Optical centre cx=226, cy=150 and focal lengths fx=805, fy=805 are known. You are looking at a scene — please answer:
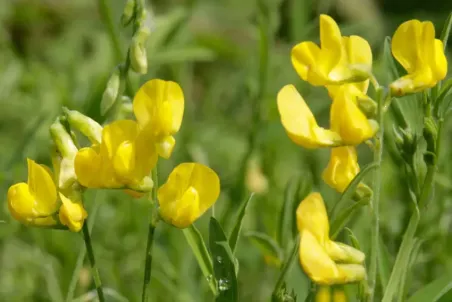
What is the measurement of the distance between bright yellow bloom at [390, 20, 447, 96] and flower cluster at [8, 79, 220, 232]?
22cm

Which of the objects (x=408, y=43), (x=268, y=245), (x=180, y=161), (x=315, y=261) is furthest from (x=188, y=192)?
(x=180, y=161)

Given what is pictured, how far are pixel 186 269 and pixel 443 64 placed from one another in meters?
0.80

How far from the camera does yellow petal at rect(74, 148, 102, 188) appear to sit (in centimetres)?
82

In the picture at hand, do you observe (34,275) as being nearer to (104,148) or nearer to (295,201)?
(295,201)

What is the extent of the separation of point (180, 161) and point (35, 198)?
4.03ft

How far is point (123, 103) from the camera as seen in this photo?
1090 mm

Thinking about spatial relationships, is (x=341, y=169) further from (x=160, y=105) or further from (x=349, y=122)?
(x=160, y=105)

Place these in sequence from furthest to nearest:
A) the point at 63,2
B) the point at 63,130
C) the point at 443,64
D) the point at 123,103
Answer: the point at 63,2 < the point at 123,103 < the point at 63,130 < the point at 443,64

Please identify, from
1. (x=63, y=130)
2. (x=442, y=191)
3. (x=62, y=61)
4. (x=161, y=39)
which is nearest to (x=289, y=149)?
(x=161, y=39)

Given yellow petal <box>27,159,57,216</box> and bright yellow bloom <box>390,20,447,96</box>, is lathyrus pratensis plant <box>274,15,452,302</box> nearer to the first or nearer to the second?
bright yellow bloom <box>390,20,447,96</box>

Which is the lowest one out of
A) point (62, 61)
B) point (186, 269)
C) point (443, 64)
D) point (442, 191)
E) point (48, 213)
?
point (62, 61)

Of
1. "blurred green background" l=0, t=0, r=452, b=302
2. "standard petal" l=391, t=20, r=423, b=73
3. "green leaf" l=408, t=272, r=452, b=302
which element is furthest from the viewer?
"blurred green background" l=0, t=0, r=452, b=302

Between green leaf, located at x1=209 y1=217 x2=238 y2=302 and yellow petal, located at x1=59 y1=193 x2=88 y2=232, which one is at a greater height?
yellow petal, located at x1=59 y1=193 x2=88 y2=232

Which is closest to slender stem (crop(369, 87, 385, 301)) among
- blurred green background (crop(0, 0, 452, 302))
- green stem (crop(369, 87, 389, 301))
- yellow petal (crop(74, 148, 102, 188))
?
green stem (crop(369, 87, 389, 301))
